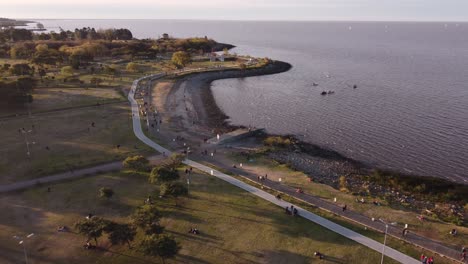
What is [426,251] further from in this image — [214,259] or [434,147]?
[434,147]

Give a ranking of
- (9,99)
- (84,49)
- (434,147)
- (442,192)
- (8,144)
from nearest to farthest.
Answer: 1. (442,192)
2. (8,144)
3. (434,147)
4. (9,99)
5. (84,49)

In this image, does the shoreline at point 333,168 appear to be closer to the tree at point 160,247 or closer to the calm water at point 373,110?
the calm water at point 373,110

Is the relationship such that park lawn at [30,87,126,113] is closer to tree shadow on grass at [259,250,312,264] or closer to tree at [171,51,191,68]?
tree at [171,51,191,68]

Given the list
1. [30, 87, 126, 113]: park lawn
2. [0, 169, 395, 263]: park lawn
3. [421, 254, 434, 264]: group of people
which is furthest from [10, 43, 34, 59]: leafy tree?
A: [421, 254, 434, 264]: group of people

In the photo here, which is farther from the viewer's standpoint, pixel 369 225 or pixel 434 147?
pixel 434 147

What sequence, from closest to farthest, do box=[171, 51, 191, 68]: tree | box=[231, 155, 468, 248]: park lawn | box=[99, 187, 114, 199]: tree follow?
box=[231, 155, 468, 248]: park lawn < box=[99, 187, 114, 199]: tree < box=[171, 51, 191, 68]: tree

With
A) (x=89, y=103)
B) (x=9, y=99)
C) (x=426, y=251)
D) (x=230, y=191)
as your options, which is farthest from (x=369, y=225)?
(x=9, y=99)

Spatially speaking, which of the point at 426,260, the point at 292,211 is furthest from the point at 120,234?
the point at 426,260

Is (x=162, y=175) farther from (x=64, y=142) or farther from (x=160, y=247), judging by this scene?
(x=64, y=142)
